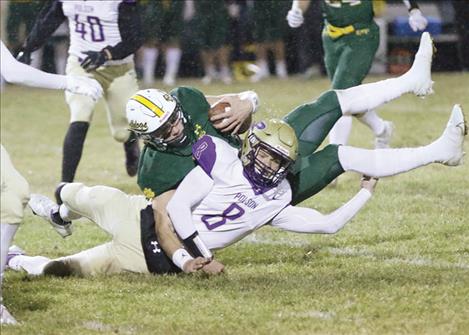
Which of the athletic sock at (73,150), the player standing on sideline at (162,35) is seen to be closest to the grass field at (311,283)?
the athletic sock at (73,150)

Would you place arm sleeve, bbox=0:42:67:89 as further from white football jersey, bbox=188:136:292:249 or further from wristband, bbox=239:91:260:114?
wristband, bbox=239:91:260:114

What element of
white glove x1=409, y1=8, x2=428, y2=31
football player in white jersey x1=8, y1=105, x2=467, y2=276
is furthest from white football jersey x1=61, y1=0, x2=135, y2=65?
football player in white jersey x1=8, y1=105, x2=467, y2=276

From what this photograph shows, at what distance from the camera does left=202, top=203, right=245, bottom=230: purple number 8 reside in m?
4.80

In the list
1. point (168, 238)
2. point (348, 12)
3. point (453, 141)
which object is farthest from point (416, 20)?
point (168, 238)

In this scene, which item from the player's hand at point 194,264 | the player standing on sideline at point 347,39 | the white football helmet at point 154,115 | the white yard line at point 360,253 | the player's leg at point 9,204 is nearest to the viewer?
the player's leg at point 9,204

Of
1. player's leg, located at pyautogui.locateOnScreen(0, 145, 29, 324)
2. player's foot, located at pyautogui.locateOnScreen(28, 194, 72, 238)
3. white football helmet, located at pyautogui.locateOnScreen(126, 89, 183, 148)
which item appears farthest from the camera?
player's foot, located at pyautogui.locateOnScreen(28, 194, 72, 238)

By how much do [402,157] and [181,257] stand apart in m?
1.04

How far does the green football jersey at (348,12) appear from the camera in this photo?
292 inches

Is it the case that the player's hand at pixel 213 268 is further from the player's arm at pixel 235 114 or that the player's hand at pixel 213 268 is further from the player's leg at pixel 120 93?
the player's leg at pixel 120 93

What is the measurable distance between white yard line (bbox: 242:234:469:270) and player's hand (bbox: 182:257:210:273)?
966 mm

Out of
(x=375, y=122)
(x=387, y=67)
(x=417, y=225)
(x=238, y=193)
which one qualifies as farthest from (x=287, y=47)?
(x=238, y=193)

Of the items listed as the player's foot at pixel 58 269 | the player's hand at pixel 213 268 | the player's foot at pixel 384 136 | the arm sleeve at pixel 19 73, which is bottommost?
the player's foot at pixel 384 136

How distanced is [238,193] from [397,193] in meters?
2.39

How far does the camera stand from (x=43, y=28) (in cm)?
724
